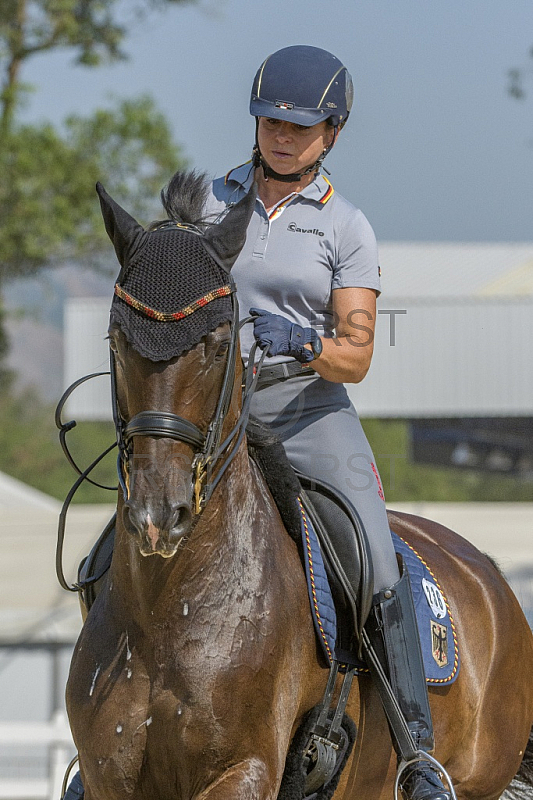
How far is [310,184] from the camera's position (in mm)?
4113


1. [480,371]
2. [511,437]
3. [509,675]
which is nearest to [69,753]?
[509,675]

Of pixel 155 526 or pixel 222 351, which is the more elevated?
pixel 222 351

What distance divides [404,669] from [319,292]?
1492mm

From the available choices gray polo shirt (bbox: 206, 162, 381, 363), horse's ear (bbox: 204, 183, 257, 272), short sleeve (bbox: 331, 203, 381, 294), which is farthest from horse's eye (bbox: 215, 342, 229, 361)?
short sleeve (bbox: 331, 203, 381, 294)

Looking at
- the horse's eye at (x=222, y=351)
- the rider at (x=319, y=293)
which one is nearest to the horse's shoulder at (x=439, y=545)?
the rider at (x=319, y=293)

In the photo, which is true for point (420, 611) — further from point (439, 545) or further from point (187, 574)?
point (187, 574)

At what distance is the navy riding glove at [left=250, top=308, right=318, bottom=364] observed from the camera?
3.48 m

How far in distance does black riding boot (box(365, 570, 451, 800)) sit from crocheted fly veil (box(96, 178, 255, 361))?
146 centimetres

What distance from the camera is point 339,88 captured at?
400cm

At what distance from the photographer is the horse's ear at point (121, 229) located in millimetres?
3209

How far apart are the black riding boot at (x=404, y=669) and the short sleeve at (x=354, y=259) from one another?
1197 millimetres

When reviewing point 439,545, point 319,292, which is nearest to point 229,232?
point 319,292

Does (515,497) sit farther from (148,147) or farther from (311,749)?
(311,749)

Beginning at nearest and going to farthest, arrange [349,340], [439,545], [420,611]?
[349,340]
[420,611]
[439,545]
